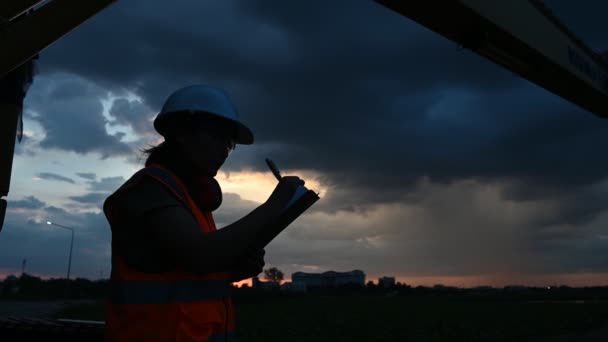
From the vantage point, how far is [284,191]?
1735 millimetres

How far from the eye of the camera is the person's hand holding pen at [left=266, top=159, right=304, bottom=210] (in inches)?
67.1

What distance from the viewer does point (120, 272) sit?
1.75 metres

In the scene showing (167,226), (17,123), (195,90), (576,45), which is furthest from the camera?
(576,45)

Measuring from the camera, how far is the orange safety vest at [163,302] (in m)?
1.63

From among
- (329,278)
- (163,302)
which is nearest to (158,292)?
(163,302)

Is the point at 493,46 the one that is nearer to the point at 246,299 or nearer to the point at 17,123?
the point at 17,123

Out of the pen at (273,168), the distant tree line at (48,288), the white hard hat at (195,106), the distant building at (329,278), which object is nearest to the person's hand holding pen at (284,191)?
the pen at (273,168)

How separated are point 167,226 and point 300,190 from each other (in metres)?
0.43

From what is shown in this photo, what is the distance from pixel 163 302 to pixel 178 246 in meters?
0.20

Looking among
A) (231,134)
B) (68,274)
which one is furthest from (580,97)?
(68,274)

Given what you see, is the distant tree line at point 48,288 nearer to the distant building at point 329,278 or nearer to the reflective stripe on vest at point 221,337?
the reflective stripe on vest at point 221,337

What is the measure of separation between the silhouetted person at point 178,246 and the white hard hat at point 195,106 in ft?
0.06

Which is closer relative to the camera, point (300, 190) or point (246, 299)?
point (300, 190)

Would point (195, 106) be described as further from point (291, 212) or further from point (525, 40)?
point (525, 40)
